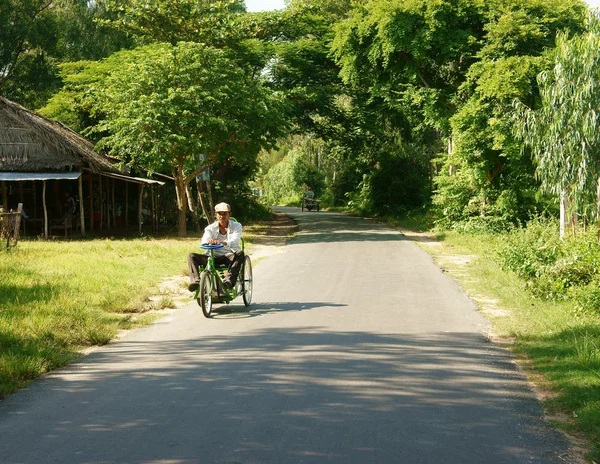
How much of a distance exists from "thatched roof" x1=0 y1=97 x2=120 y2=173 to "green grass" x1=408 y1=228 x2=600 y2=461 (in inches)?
618

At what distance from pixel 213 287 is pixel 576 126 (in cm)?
779

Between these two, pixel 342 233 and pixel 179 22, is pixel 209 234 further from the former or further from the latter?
pixel 179 22

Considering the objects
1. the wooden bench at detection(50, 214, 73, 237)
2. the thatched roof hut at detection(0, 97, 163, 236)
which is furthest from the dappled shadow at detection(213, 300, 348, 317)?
the wooden bench at detection(50, 214, 73, 237)

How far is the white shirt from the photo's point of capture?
10.2 meters

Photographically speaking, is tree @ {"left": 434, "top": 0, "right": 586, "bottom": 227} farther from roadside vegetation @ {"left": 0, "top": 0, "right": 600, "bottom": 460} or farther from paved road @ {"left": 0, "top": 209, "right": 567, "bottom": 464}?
paved road @ {"left": 0, "top": 209, "right": 567, "bottom": 464}

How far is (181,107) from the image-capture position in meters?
22.8

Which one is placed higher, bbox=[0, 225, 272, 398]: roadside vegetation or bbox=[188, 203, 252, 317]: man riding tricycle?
bbox=[188, 203, 252, 317]: man riding tricycle

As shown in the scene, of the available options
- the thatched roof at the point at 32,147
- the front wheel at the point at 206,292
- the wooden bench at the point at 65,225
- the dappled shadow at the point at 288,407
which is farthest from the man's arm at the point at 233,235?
the thatched roof at the point at 32,147

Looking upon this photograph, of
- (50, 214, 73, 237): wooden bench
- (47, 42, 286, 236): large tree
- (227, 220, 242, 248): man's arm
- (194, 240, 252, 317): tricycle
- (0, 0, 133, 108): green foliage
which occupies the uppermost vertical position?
(0, 0, 133, 108): green foliage

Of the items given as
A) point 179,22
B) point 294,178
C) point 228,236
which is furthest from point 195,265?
point 294,178

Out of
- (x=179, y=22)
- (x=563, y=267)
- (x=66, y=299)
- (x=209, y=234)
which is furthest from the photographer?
(x=179, y=22)

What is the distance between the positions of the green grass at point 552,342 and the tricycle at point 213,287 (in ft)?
12.0

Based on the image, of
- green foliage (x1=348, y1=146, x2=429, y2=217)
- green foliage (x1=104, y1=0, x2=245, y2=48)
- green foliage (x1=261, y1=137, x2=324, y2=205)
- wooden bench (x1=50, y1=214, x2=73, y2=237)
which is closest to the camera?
wooden bench (x1=50, y1=214, x2=73, y2=237)

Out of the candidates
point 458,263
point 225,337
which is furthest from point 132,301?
point 458,263
